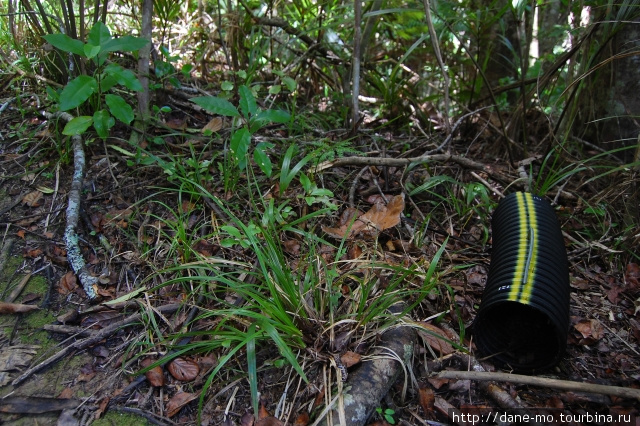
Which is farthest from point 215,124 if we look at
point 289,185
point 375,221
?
point 375,221

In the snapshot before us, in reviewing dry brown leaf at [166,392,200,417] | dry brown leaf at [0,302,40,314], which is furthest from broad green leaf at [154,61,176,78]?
dry brown leaf at [166,392,200,417]

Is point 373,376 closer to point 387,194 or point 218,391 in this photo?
point 218,391

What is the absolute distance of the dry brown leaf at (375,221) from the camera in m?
2.45

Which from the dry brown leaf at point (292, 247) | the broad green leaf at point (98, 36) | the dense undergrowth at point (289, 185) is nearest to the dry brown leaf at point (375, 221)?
the dense undergrowth at point (289, 185)

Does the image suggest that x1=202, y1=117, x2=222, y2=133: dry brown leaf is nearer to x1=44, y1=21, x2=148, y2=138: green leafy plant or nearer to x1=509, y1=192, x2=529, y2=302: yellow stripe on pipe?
x1=44, y1=21, x2=148, y2=138: green leafy plant

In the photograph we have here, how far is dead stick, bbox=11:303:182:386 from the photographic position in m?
1.84

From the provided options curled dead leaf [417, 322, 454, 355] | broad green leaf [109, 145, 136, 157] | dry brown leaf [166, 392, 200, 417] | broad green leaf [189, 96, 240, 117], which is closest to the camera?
dry brown leaf [166, 392, 200, 417]

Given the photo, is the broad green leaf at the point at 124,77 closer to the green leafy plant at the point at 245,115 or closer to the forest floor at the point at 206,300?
the green leafy plant at the point at 245,115

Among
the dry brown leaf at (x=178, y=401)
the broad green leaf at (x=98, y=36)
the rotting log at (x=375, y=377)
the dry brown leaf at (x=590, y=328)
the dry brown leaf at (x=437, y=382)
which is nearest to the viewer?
the rotting log at (x=375, y=377)

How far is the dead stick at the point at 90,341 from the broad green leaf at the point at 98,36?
1.31m

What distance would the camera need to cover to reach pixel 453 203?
111 inches

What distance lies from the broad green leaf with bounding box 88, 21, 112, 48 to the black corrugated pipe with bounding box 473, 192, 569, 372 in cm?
217

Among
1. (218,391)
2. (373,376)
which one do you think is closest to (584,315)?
(373,376)

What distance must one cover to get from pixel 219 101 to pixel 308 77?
5.37 ft
